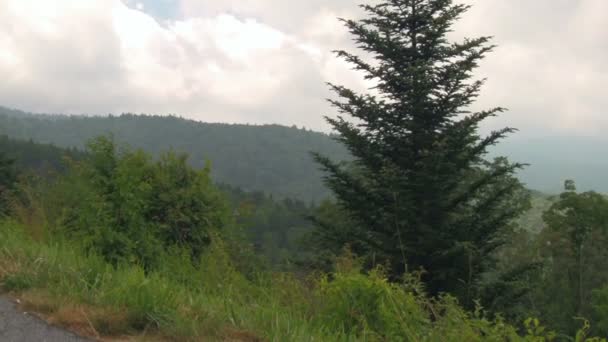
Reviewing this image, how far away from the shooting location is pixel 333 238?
14.7 m

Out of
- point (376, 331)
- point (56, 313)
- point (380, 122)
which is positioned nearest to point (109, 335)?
point (56, 313)

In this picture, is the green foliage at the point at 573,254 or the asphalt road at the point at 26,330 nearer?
the asphalt road at the point at 26,330

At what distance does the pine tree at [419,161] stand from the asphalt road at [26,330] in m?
10.1

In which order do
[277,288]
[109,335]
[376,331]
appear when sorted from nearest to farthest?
[109,335]
[376,331]
[277,288]

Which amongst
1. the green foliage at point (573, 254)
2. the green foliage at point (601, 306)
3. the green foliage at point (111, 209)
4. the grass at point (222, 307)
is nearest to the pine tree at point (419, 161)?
the green foliage at point (111, 209)

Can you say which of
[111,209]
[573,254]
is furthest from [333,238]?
[573,254]

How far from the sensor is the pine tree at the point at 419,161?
1324 cm

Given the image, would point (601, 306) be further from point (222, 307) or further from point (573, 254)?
point (222, 307)

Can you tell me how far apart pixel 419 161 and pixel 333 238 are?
3226 mm

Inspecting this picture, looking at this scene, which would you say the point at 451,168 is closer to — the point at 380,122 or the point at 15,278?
the point at 380,122

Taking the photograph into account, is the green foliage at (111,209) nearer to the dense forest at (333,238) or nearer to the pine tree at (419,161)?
the dense forest at (333,238)

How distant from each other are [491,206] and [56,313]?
40.0ft

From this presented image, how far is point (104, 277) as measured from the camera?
157 inches

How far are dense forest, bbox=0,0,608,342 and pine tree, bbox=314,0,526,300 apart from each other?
0.14 feet
